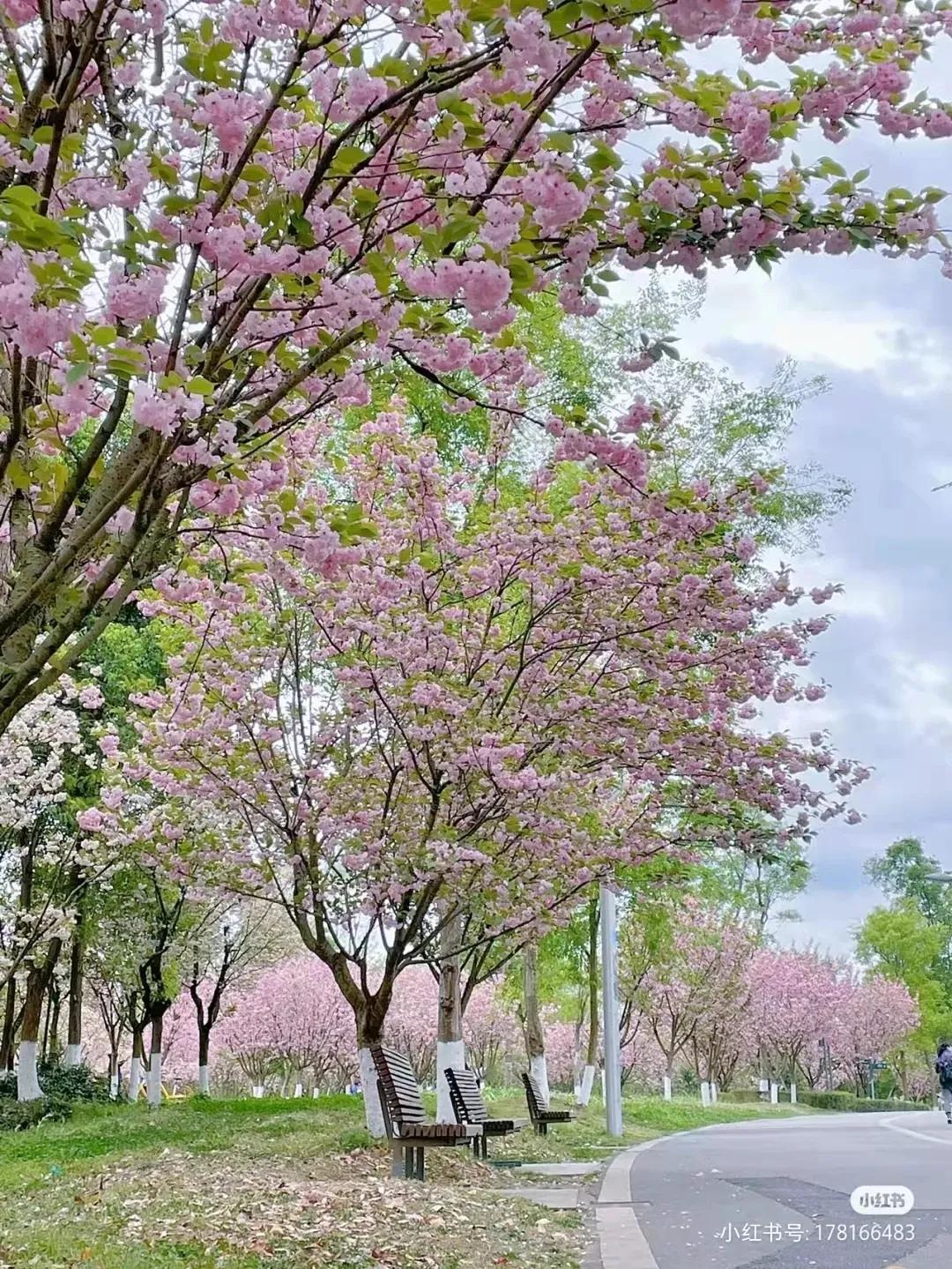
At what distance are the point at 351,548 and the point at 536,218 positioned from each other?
7.19ft

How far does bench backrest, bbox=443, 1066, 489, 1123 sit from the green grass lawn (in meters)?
0.34

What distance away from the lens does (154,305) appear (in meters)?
3.39

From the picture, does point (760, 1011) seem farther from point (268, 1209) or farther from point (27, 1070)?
point (268, 1209)

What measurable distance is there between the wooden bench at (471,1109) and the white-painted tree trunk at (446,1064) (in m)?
0.16

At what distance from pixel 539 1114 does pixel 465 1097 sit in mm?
4084

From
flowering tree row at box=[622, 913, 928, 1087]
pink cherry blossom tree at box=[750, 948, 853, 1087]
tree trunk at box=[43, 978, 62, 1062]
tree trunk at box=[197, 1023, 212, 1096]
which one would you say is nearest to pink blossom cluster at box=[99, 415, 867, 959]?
tree trunk at box=[197, 1023, 212, 1096]

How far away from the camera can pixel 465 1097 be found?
1077 cm

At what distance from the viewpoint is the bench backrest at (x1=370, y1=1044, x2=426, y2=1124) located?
341 inches

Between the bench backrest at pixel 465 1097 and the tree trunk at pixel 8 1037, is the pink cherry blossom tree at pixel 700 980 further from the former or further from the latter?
the bench backrest at pixel 465 1097

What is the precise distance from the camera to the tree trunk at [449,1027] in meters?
11.8

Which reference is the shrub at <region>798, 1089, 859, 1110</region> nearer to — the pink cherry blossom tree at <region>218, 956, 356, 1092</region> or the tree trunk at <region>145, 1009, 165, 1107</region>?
the pink cherry blossom tree at <region>218, 956, 356, 1092</region>

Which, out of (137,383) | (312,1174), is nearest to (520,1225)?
(312,1174)

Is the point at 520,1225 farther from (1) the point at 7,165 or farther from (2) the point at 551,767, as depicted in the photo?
(1) the point at 7,165

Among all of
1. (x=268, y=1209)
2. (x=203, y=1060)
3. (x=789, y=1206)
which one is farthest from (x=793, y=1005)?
(x=268, y=1209)
